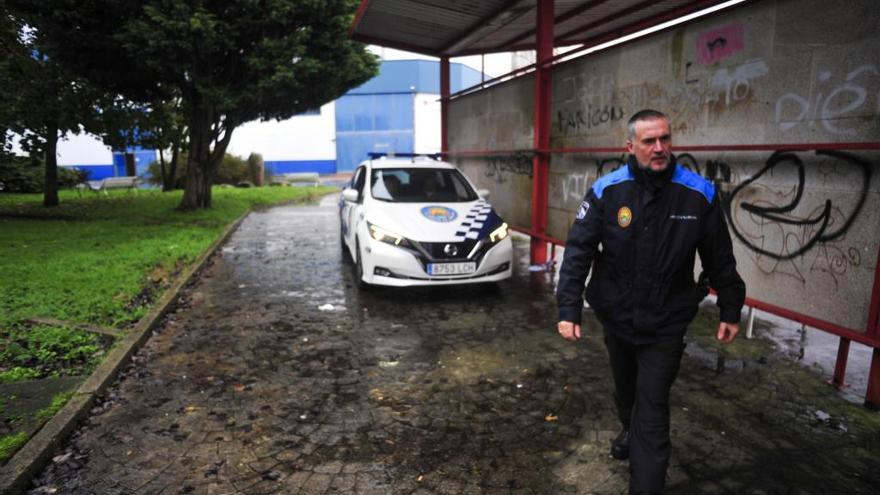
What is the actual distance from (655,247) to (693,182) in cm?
38

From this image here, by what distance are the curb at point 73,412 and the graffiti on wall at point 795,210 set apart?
5.29 metres

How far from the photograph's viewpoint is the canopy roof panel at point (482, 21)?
8797 mm

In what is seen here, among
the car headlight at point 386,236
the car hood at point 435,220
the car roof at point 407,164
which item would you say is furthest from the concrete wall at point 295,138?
the car headlight at point 386,236

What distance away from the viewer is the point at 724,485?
2994 mm

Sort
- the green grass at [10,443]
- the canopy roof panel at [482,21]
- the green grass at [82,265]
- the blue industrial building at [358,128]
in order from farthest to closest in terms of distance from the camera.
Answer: the blue industrial building at [358,128] → the canopy roof panel at [482,21] → the green grass at [82,265] → the green grass at [10,443]

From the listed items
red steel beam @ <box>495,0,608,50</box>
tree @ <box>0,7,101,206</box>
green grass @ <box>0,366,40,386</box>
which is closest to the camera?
green grass @ <box>0,366,40,386</box>

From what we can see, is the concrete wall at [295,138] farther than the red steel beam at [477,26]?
Yes

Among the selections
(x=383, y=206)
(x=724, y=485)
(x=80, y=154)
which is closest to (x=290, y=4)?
(x=383, y=206)

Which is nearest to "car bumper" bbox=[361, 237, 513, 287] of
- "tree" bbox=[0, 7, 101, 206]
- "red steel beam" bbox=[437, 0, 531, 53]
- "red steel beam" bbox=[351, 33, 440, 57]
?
"red steel beam" bbox=[437, 0, 531, 53]

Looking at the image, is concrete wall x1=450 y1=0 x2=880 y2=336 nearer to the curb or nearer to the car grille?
the car grille

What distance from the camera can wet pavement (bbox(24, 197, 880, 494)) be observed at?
3086 mm

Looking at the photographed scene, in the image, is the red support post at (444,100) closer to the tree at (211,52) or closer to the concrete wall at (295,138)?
the tree at (211,52)

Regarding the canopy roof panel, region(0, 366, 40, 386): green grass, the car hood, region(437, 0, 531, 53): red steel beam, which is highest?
the canopy roof panel

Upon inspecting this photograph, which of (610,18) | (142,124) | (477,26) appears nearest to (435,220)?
(477,26)
